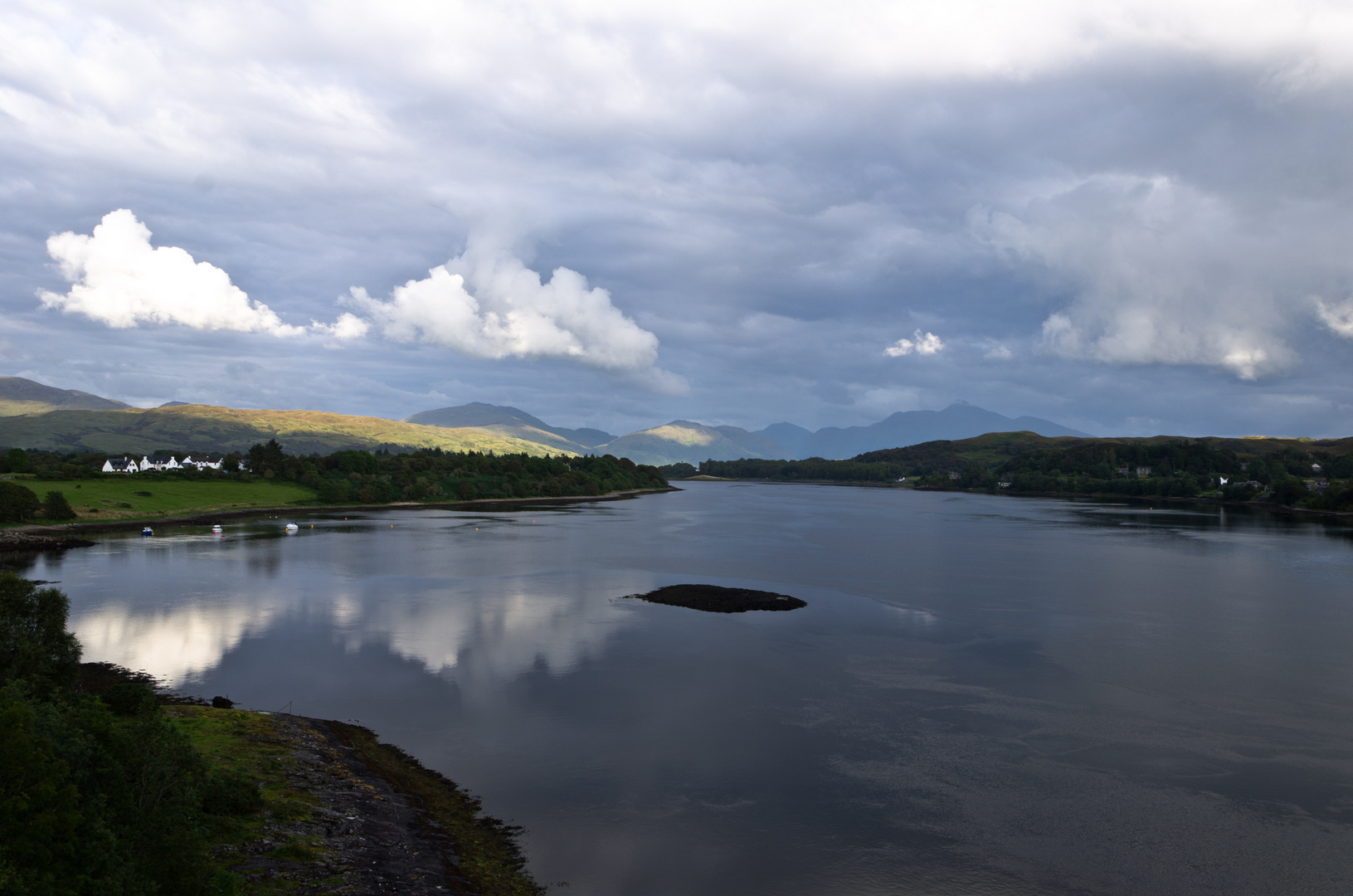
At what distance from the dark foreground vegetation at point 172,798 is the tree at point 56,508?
95479mm

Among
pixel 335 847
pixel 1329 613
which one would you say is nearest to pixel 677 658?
pixel 335 847

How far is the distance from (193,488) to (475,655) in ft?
419

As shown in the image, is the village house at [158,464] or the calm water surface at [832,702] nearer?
the calm water surface at [832,702]

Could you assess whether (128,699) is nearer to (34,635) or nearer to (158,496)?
(34,635)

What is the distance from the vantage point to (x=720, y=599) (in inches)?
2233

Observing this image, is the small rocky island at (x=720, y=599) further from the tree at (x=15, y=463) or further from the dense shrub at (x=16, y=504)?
the tree at (x=15, y=463)

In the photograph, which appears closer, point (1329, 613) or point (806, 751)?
point (806, 751)

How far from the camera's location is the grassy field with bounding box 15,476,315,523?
363 ft

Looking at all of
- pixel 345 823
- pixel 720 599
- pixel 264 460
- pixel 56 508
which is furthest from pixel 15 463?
pixel 345 823

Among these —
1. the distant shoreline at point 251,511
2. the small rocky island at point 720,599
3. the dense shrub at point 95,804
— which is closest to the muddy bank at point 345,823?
the dense shrub at point 95,804

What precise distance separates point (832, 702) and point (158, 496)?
5260 inches

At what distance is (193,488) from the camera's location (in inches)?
5418

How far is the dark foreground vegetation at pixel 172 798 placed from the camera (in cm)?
1196

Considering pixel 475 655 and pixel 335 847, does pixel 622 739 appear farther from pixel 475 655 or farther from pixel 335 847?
pixel 475 655
